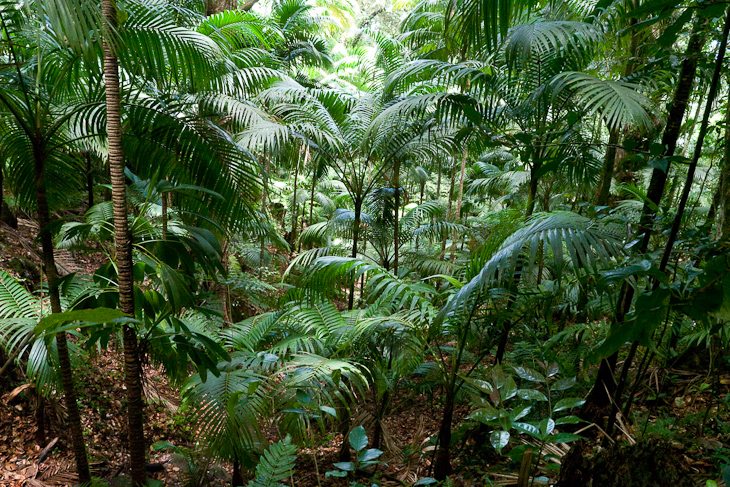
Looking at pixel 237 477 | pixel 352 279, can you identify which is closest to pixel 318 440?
pixel 237 477

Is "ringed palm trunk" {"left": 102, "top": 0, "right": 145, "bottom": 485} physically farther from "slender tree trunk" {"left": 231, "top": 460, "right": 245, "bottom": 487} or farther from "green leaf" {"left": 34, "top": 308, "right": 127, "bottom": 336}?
"slender tree trunk" {"left": 231, "top": 460, "right": 245, "bottom": 487}

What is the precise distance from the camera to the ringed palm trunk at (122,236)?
180cm

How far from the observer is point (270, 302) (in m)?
6.30

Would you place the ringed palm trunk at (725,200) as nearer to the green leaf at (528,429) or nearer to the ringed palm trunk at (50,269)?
the green leaf at (528,429)

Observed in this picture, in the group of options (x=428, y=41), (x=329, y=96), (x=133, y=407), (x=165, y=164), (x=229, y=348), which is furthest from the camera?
(x=428, y=41)

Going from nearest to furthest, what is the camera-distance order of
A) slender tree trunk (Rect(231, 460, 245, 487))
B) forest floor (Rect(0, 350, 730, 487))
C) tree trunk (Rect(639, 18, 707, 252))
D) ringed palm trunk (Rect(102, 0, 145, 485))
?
1. ringed palm trunk (Rect(102, 0, 145, 485))
2. tree trunk (Rect(639, 18, 707, 252))
3. forest floor (Rect(0, 350, 730, 487))
4. slender tree trunk (Rect(231, 460, 245, 487))

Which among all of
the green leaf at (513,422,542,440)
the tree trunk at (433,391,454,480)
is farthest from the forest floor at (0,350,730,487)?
the green leaf at (513,422,542,440)

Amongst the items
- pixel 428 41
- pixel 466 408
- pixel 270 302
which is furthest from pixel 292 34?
pixel 466 408

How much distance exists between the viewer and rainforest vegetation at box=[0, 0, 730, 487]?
5.16ft

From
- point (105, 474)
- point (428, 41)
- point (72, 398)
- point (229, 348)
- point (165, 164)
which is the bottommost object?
point (105, 474)

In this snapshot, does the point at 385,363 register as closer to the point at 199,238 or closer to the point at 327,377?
the point at 327,377

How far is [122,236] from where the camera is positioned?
1.89m

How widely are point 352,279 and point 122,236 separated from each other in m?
1.89

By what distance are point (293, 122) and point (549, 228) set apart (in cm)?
339
